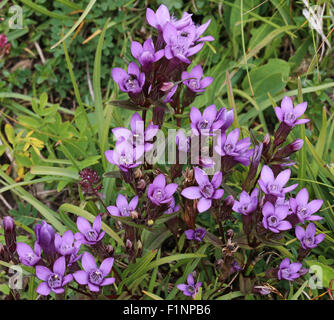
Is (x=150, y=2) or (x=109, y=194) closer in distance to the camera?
(x=109, y=194)

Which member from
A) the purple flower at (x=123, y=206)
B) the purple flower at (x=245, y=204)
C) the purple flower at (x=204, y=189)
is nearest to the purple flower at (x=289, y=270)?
the purple flower at (x=245, y=204)

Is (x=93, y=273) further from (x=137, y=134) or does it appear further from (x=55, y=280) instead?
(x=137, y=134)

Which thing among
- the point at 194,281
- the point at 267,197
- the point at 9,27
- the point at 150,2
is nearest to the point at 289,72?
the point at 150,2

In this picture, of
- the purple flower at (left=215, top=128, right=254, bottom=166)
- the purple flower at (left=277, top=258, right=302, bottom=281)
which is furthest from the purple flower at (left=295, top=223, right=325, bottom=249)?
the purple flower at (left=215, top=128, right=254, bottom=166)

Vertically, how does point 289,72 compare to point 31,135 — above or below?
above

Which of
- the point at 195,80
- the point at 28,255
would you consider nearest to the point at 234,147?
the point at 195,80

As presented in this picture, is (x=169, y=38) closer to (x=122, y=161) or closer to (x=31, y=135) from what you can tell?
(x=122, y=161)

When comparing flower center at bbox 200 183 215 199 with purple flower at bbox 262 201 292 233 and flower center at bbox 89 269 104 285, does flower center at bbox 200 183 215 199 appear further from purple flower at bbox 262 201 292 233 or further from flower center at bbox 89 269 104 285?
flower center at bbox 89 269 104 285
